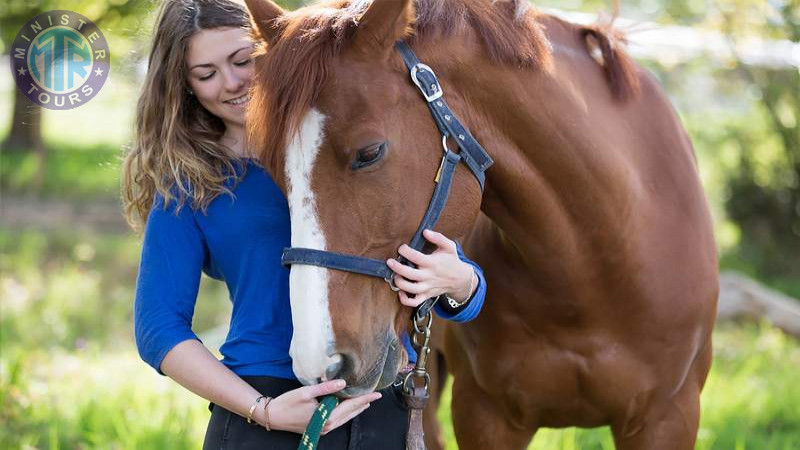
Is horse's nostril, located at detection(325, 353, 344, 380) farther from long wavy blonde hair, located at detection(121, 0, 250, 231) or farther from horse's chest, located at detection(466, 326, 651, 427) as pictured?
horse's chest, located at detection(466, 326, 651, 427)

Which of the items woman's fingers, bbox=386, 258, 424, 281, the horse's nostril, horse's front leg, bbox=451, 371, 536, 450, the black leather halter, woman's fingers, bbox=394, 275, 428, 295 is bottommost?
horse's front leg, bbox=451, 371, 536, 450

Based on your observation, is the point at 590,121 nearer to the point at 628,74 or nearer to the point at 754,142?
the point at 628,74

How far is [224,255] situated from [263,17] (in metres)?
0.58

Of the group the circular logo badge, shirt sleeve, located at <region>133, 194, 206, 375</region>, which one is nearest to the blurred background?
the circular logo badge

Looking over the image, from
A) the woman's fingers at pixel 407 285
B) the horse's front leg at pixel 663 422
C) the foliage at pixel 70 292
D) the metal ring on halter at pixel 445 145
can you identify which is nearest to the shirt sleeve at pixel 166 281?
the woman's fingers at pixel 407 285

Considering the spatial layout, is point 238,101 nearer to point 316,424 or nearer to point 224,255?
point 224,255

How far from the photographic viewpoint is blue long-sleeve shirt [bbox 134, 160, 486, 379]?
76.0 inches

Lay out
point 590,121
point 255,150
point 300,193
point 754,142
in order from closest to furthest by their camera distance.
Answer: point 300,193, point 255,150, point 590,121, point 754,142

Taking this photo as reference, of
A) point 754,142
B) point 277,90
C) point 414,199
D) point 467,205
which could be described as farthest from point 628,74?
point 754,142

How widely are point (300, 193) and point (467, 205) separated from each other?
Answer: 1.36ft

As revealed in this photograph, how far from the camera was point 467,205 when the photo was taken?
75.5 inches

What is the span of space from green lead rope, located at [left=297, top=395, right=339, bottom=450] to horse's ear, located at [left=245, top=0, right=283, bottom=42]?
848 millimetres

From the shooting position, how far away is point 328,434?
1945mm

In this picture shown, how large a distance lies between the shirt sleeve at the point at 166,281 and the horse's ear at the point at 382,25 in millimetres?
607
